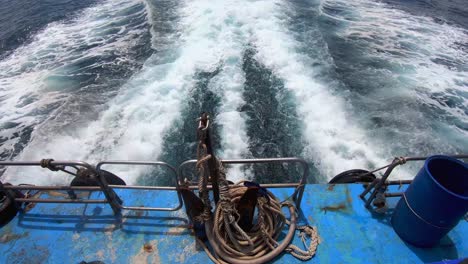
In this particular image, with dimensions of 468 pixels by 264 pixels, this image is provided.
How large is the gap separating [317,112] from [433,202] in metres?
4.89

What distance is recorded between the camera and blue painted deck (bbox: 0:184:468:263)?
353 centimetres

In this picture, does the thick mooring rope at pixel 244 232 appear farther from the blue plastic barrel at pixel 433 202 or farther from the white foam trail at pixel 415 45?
the white foam trail at pixel 415 45

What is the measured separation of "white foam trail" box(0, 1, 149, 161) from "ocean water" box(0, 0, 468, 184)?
0.05 metres

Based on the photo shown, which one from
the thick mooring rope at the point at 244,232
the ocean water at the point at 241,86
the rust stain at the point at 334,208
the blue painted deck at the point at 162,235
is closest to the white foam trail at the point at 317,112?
the ocean water at the point at 241,86

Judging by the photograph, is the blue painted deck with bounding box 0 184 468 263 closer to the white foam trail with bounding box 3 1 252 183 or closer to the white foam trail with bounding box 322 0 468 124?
the white foam trail with bounding box 3 1 252 183

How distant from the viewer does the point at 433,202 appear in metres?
2.97

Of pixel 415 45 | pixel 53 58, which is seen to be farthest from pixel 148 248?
pixel 415 45

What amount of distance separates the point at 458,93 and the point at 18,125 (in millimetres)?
13167

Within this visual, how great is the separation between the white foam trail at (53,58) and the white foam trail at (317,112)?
5.75 metres

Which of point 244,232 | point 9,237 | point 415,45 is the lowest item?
point 415,45

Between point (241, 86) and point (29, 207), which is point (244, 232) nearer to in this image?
point (29, 207)

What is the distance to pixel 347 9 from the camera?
14.4 meters

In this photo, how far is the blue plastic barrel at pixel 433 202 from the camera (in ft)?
9.53

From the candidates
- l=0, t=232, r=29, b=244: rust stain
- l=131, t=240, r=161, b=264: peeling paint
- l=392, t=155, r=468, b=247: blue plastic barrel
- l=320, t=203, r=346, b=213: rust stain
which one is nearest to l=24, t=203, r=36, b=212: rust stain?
l=0, t=232, r=29, b=244: rust stain
